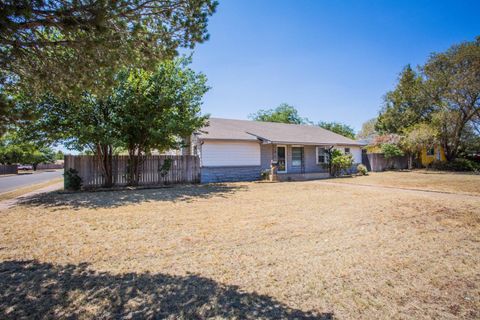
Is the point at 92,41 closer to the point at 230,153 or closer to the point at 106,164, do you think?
the point at 106,164

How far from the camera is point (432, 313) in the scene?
102 inches

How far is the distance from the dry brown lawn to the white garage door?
31.0 ft

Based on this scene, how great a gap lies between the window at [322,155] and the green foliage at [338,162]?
1.05m

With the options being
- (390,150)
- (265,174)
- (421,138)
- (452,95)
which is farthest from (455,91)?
(265,174)

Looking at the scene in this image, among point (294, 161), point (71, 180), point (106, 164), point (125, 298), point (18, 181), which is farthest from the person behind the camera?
point (18, 181)

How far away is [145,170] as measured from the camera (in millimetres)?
15078

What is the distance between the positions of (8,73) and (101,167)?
409 inches

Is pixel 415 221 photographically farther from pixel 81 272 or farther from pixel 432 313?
pixel 81 272

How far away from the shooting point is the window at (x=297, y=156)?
2009 centimetres

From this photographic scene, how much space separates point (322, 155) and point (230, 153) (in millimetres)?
9265

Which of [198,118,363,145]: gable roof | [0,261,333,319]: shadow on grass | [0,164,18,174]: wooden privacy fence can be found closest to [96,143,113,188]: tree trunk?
[198,118,363,145]: gable roof

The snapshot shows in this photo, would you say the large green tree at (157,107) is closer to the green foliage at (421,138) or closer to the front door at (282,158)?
the front door at (282,158)

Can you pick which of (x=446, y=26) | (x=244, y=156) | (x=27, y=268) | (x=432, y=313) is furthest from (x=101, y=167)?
(x=446, y=26)

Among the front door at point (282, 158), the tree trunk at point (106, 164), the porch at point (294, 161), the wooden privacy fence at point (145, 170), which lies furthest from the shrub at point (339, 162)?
the tree trunk at point (106, 164)
